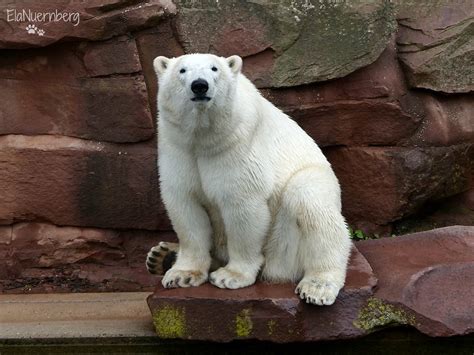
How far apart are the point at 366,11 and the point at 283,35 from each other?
57cm

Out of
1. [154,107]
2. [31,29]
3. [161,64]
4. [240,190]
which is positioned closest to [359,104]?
[154,107]

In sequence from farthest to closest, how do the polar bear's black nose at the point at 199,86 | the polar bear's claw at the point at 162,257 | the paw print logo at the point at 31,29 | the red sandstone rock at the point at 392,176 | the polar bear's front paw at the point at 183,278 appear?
the red sandstone rock at the point at 392,176
the paw print logo at the point at 31,29
the polar bear's claw at the point at 162,257
the polar bear's front paw at the point at 183,278
the polar bear's black nose at the point at 199,86

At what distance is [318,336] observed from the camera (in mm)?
4254

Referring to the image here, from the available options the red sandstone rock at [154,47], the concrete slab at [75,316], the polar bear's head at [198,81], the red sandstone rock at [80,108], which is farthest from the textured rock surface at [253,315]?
the red sandstone rock at [154,47]

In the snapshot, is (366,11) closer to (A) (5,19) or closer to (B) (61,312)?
(A) (5,19)

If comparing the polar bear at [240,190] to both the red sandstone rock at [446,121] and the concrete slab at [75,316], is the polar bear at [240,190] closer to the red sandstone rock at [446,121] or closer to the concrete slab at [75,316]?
the concrete slab at [75,316]

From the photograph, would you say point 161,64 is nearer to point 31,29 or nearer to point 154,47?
point 154,47

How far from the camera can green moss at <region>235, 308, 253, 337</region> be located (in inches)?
166

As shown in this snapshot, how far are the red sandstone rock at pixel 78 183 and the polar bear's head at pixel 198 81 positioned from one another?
1226mm

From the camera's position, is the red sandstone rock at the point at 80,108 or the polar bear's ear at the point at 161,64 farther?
the red sandstone rock at the point at 80,108

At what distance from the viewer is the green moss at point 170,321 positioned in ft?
14.0

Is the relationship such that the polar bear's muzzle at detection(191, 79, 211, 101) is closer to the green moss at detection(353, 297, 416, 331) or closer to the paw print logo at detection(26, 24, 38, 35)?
the green moss at detection(353, 297, 416, 331)

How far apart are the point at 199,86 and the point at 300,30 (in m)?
1.55

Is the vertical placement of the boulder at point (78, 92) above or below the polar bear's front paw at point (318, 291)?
above
